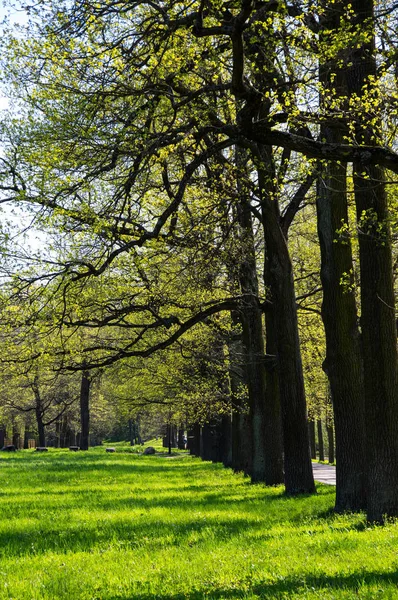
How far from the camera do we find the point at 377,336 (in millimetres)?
10234

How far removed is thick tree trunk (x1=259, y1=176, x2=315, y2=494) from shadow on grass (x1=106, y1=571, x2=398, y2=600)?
8.72m

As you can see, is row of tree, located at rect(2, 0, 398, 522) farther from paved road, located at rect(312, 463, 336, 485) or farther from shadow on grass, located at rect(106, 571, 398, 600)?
paved road, located at rect(312, 463, 336, 485)

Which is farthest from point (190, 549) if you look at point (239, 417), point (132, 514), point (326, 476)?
point (326, 476)

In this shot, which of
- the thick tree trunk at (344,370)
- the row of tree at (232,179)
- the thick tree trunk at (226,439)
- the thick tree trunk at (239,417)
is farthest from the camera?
the thick tree trunk at (226,439)

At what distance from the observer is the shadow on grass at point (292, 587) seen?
629 centimetres

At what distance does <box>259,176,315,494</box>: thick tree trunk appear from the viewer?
15594 millimetres

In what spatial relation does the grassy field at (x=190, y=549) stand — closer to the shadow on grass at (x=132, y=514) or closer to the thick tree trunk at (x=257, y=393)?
the shadow on grass at (x=132, y=514)

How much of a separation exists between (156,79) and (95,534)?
24.0 ft

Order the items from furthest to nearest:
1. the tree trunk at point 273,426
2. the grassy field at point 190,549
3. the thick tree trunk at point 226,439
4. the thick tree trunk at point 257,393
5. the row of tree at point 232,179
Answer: the thick tree trunk at point 226,439 < the tree trunk at point 273,426 < the thick tree trunk at point 257,393 < the row of tree at point 232,179 < the grassy field at point 190,549

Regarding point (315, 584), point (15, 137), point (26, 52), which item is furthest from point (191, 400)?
point (315, 584)

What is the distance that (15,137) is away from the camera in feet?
50.8

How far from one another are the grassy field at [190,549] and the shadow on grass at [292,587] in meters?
0.01

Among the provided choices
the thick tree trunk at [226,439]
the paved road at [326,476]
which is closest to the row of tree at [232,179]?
the paved road at [326,476]

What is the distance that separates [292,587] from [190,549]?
Result: 107 inches
